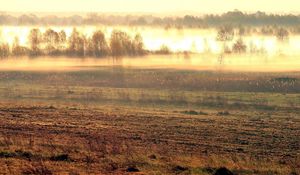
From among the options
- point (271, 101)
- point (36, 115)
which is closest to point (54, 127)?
point (36, 115)

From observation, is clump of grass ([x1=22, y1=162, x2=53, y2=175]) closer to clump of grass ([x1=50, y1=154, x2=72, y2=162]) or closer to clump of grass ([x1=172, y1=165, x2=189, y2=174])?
clump of grass ([x1=50, y1=154, x2=72, y2=162])

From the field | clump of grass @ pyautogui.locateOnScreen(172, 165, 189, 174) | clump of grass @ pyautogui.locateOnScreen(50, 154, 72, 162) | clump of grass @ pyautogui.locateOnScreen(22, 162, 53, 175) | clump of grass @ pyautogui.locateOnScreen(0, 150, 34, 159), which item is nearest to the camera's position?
clump of grass @ pyautogui.locateOnScreen(22, 162, 53, 175)

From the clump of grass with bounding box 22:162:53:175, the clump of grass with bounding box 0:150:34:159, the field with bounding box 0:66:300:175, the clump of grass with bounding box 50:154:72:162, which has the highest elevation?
the clump of grass with bounding box 22:162:53:175

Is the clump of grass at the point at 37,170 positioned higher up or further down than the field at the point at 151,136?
higher up

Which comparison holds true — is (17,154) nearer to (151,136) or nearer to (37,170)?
(37,170)

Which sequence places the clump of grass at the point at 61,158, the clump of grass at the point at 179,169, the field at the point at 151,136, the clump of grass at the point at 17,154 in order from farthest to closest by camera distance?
Result: the clump of grass at the point at 17,154 < the clump of grass at the point at 61,158 < the field at the point at 151,136 < the clump of grass at the point at 179,169

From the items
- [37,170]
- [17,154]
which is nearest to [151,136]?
[17,154]

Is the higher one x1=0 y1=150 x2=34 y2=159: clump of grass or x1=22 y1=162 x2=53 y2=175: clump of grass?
x1=22 y1=162 x2=53 y2=175: clump of grass

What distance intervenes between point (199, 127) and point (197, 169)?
79.4 ft

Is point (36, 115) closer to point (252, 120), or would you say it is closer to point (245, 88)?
point (252, 120)

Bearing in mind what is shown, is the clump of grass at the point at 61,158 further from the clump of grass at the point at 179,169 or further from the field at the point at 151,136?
the clump of grass at the point at 179,169

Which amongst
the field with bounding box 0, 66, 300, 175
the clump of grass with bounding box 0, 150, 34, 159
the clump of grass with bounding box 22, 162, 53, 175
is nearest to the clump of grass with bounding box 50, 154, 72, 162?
the field with bounding box 0, 66, 300, 175

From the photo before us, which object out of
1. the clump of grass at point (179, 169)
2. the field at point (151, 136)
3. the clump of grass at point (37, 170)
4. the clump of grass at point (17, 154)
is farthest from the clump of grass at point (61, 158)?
the clump of grass at point (179, 169)

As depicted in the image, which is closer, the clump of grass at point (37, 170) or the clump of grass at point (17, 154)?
the clump of grass at point (37, 170)
